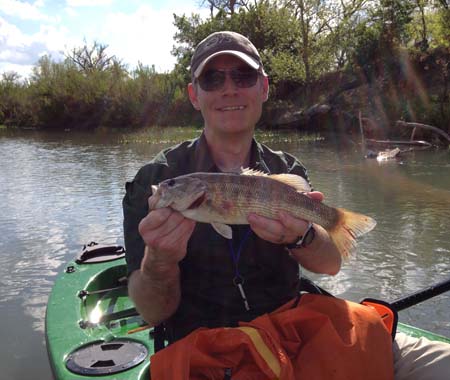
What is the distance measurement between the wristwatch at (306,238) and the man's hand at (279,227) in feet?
0.10

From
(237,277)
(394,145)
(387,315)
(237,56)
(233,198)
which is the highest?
(237,56)

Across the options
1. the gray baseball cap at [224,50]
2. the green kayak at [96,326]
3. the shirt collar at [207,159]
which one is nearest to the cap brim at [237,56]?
the gray baseball cap at [224,50]

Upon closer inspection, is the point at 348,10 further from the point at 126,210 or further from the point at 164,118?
the point at 126,210

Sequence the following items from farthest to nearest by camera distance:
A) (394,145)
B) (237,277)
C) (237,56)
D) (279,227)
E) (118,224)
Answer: (394,145) < (118,224) < (237,56) < (237,277) < (279,227)

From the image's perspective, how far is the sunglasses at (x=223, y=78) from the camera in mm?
2705

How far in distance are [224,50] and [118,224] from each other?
22.2 feet

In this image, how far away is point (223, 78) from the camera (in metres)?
2.71

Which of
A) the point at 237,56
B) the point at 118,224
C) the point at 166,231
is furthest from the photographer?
the point at 118,224

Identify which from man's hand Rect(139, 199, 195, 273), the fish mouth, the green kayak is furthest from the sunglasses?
the green kayak

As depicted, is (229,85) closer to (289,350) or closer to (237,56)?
(237,56)

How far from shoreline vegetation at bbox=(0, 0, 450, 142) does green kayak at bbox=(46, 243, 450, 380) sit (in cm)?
2021

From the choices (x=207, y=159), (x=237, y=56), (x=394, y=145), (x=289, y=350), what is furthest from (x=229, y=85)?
(x=394, y=145)

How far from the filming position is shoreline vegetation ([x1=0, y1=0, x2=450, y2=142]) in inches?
1016

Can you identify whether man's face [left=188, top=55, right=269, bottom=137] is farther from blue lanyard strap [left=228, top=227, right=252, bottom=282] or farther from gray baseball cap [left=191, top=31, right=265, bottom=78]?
blue lanyard strap [left=228, top=227, right=252, bottom=282]
